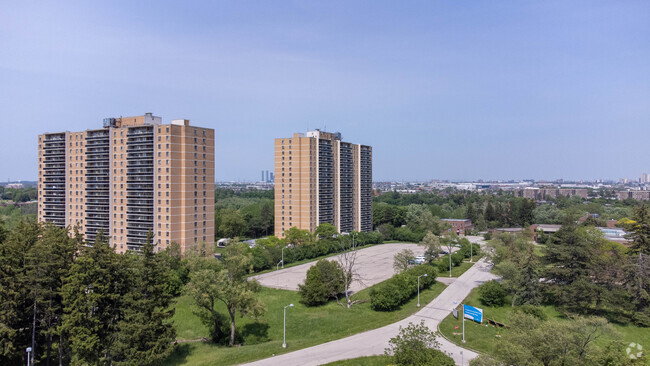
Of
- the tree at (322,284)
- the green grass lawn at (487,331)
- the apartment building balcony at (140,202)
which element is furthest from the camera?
the apartment building balcony at (140,202)

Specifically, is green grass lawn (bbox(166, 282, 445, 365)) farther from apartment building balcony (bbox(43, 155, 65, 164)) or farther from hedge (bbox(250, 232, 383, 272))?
apartment building balcony (bbox(43, 155, 65, 164))

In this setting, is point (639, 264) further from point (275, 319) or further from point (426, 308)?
point (275, 319)

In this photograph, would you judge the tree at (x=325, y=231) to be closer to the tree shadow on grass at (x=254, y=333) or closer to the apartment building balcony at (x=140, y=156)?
the apartment building balcony at (x=140, y=156)

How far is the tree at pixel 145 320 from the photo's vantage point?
24.1 meters

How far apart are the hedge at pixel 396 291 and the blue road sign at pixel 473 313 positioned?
6.10 m

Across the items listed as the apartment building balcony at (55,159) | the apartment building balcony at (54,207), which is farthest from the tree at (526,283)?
the apartment building balcony at (55,159)

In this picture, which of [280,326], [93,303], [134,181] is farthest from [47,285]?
[134,181]

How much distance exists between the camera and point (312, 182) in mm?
71812

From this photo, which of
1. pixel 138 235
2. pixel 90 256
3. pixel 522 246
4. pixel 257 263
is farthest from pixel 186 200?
pixel 522 246

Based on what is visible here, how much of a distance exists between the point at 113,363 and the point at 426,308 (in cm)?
2599

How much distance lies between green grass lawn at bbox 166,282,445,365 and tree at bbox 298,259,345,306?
864 mm

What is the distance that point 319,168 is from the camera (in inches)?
2886

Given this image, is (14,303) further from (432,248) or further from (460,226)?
(460,226)

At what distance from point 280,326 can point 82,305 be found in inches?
616
